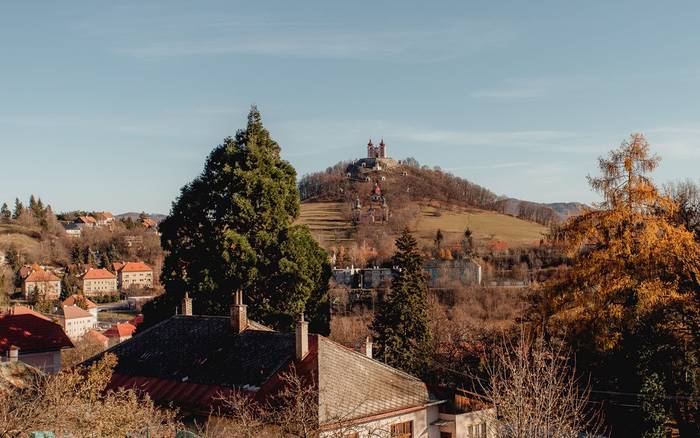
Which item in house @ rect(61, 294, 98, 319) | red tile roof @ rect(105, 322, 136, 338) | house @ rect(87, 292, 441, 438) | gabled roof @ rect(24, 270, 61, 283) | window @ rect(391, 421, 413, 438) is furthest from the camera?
gabled roof @ rect(24, 270, 61, 283)

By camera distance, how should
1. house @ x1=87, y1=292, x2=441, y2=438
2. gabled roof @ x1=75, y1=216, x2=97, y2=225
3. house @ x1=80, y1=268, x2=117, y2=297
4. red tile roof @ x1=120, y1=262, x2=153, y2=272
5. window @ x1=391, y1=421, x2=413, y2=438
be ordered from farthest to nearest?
1. gabled roof @ x1=75, y1=216, x2=97, y2=225
2. red tile roof @ x1=120, y1=262, x2=153, y2=272
3. house @ x1=80, y1=268, x2=117, y2=297
4. window @ x1=391, y1=421, x2=413, y2=438
5. house @ x1=87, y1=292, x2=441, y2=438

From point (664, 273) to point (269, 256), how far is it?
1327cm

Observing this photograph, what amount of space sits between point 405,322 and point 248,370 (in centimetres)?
1445

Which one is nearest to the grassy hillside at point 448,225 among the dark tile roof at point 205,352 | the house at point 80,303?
the house at point 80,303

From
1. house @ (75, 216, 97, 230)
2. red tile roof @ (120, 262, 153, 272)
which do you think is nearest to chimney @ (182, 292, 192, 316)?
red tile roof @ (120, 262, 153, 272)

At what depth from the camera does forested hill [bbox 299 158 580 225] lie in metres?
157

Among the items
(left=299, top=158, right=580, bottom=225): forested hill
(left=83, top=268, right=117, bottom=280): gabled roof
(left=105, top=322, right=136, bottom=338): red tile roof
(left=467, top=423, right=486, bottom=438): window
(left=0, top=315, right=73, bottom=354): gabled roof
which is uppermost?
(left=299, top=158, right=580, bottom=225): forested hill

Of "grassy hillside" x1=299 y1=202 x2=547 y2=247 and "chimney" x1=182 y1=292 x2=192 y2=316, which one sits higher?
"grassy hillside" x1=299 y1=202 x2=547 y2=247

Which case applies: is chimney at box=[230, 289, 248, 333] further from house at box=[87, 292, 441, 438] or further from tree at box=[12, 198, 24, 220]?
tree at box=[12, 198, 24, 220]

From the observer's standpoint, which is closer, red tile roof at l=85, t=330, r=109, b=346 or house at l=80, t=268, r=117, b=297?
red tile roof at l=85, t=330, r=109, b=346

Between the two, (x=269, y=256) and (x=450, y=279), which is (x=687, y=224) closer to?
(x=269, y=256)

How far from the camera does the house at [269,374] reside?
16109 mm

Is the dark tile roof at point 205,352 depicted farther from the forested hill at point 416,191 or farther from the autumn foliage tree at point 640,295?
the forested hill at point 416,191

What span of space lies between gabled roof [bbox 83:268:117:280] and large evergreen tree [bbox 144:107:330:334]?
305 ft
